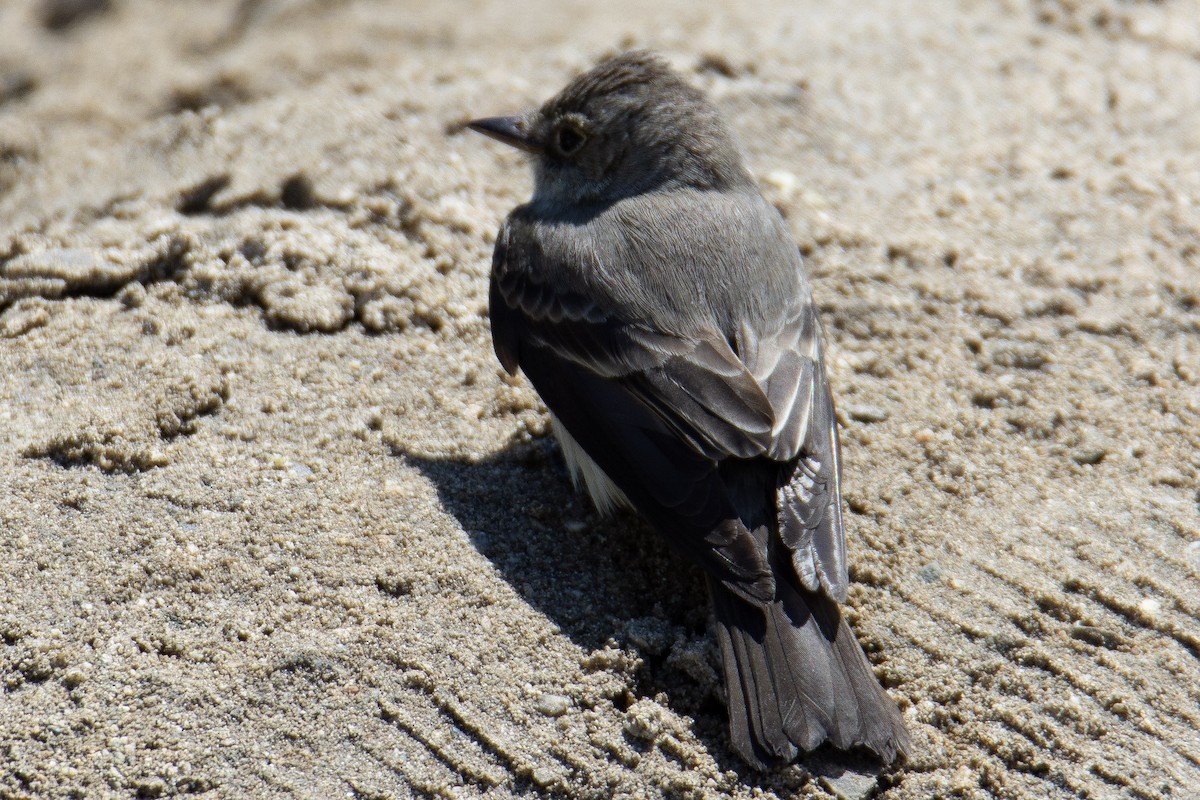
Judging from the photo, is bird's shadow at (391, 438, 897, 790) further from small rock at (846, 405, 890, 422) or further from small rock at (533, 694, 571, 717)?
small rock at (846, 405, 890, 422)

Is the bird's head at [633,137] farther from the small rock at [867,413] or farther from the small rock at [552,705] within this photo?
the small rock at [552,705]

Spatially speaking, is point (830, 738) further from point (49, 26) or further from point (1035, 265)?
point (49, 26)

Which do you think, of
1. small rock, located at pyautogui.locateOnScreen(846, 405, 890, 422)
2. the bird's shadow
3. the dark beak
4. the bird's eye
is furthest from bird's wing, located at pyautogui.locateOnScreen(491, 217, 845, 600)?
the dark beak

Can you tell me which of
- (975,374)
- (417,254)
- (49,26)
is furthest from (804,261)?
(49,26)

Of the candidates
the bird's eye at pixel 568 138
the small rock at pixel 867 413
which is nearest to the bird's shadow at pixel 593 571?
the small rock at pixel 867 413

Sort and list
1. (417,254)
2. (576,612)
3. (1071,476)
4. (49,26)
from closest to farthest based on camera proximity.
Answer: (576,612) → (1071,476) → (417,254) → (49,26)

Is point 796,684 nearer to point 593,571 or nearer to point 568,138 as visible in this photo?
point 593,571
